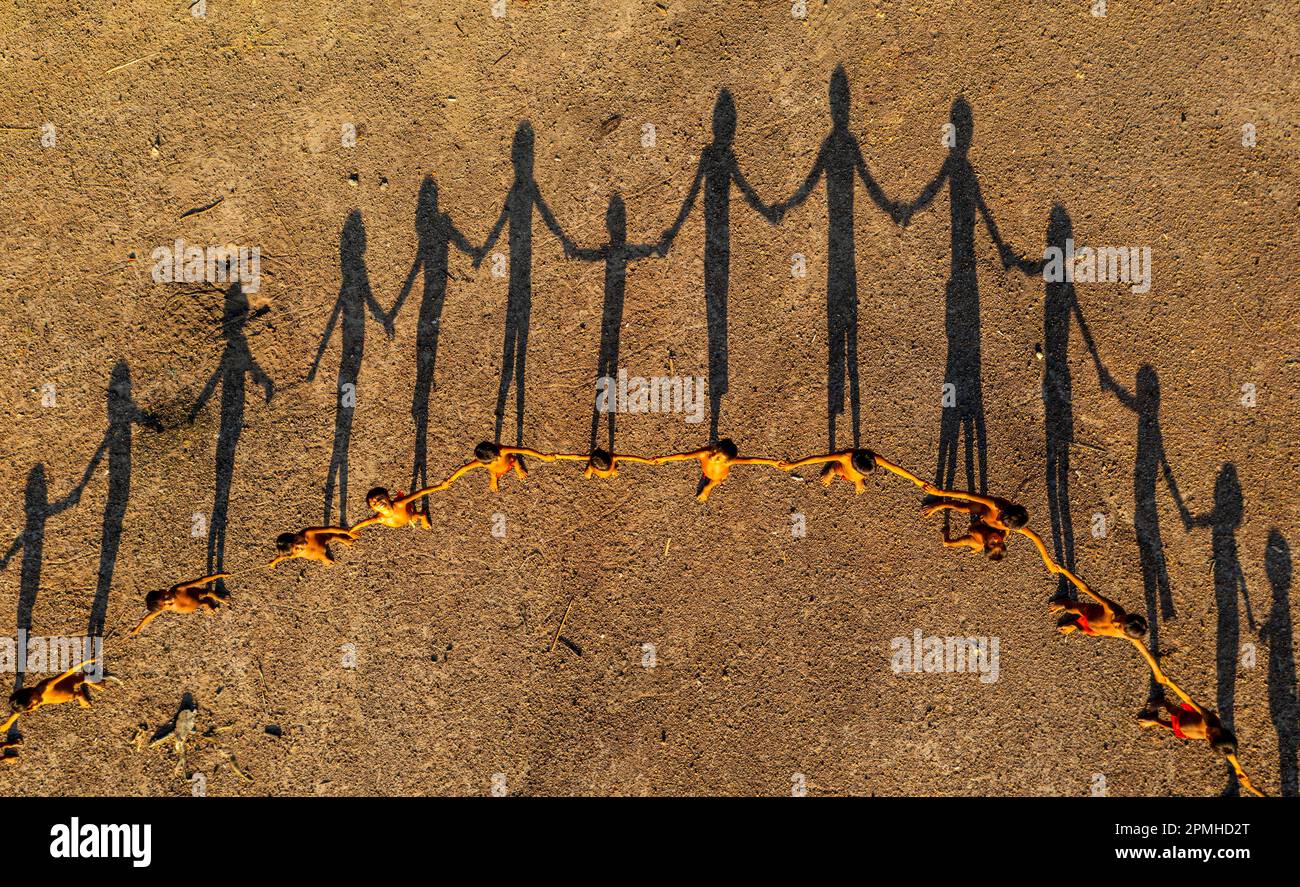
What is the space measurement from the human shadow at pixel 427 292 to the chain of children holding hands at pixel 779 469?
0.06 meters

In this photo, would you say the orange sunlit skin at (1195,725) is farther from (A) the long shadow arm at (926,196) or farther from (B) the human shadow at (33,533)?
(B) the human shadow at (33,533)

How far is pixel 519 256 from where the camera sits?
664cm

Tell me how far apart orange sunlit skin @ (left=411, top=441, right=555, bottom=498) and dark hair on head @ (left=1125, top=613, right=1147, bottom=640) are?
4833mm

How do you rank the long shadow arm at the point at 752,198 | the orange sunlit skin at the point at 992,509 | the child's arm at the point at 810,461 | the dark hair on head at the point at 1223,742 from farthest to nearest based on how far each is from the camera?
the long shadow arm at the point at 752,198 < the child's arm at the point at 810,461 < the orange sunlit skin at the point at 992,509 < the dark hair on head at the point at 1223,742

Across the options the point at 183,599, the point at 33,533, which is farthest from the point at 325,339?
the point at 33,533

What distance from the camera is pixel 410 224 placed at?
6.66 metres

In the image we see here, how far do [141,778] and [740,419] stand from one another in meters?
6.07

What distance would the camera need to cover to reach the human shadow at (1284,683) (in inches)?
248

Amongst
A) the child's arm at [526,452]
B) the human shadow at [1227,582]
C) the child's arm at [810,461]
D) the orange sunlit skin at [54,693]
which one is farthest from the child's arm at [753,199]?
the orange sunlit skin at [54,693]

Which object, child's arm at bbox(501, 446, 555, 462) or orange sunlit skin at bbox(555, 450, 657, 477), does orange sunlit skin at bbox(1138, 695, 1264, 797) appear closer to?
Result: orange sunlit skin at bbox(555, 450, 657, 477)

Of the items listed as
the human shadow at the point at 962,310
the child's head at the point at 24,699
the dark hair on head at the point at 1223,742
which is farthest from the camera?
the human shadow at the point at 962,310

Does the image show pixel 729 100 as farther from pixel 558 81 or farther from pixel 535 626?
pixel 535 626

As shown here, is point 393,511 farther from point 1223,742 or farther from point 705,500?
point 1223,742
